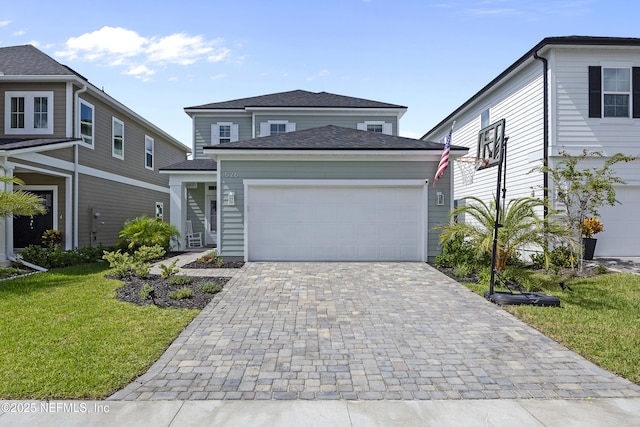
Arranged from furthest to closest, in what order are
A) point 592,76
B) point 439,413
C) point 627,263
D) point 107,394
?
point 592,76
point 627,263
point 107,394
point 439,413

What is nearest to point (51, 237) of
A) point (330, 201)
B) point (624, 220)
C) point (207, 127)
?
point (207, 127)

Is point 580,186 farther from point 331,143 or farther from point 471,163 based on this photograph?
point 331,143

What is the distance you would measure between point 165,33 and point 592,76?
467 inches

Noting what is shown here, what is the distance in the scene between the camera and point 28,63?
42.7 feet

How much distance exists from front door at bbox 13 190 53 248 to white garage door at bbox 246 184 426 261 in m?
7.14

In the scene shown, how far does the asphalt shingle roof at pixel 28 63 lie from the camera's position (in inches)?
486

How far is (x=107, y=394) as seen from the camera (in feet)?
11.3

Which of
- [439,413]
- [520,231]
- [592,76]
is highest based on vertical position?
[592,76]

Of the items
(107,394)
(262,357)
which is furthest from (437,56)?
(107,394)

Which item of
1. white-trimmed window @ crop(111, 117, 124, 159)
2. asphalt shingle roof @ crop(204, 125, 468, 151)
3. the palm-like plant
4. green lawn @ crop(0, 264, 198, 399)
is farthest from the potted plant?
white-trimmed window @ crop(111, 117, 124, 159)

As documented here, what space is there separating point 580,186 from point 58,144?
46.9 feet

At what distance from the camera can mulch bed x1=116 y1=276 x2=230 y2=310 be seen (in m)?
6.56

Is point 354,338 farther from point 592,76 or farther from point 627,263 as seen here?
point 592,76

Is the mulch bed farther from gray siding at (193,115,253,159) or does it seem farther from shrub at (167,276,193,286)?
gray siding at (193,115,253,159)
